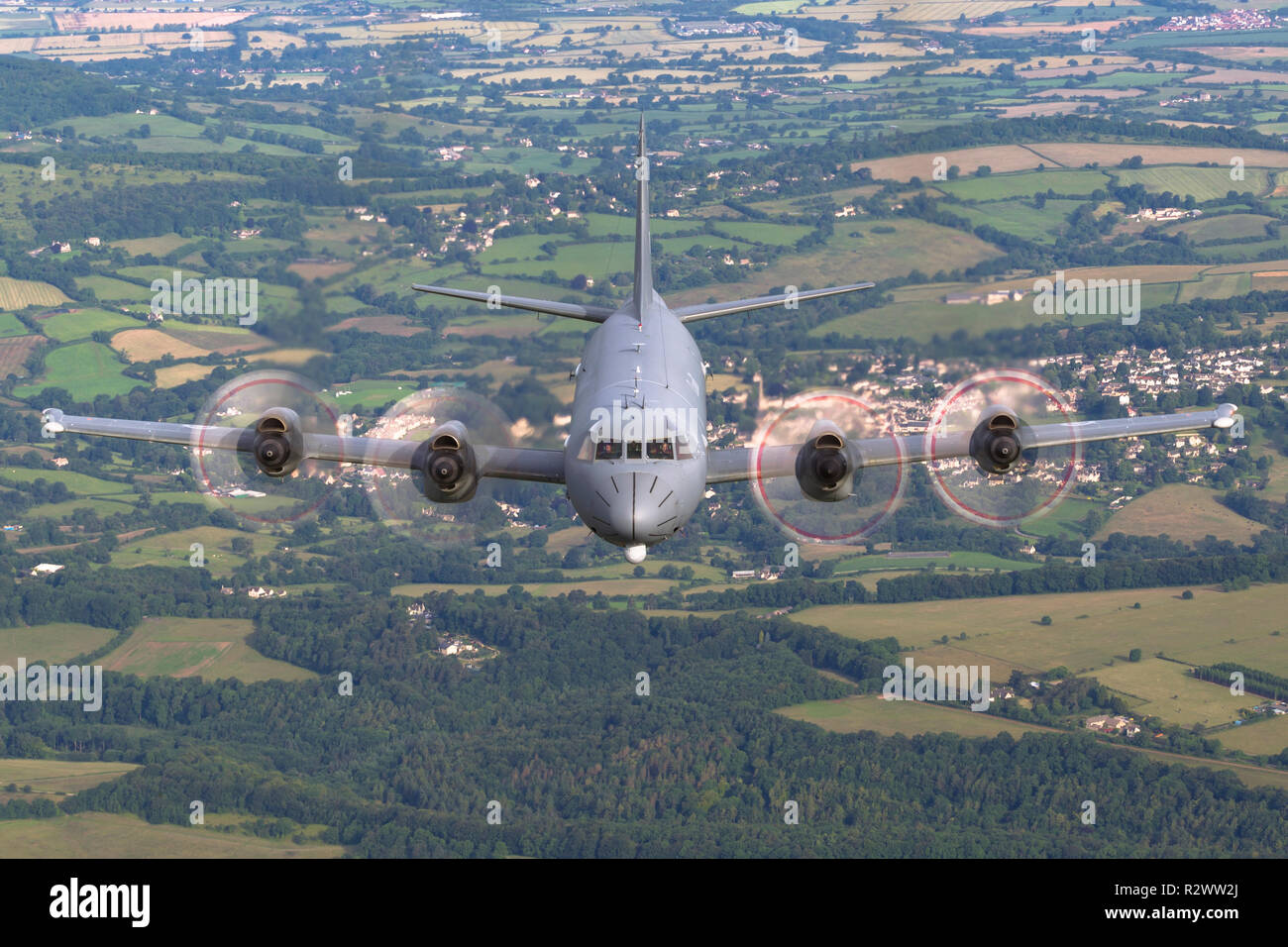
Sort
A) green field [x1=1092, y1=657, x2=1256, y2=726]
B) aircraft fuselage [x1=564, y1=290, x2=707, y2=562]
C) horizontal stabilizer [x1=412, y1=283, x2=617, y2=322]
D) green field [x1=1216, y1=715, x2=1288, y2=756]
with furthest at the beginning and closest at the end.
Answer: green field [x1=1092, y1=657, x2=1256, y2=726], green field [x1=1216, y1=715, x2=1288, y2=756], horizontal stabilizer [x1=412, y1=283, x2=617, y2=322], aircraft fuselage [x1=564, y1=290, x2=707, y2=562]

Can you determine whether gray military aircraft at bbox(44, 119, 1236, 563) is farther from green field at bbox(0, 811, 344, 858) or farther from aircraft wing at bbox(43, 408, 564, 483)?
green field at bbox(0, 811, 344, 858)

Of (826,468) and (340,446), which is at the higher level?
(340,446)

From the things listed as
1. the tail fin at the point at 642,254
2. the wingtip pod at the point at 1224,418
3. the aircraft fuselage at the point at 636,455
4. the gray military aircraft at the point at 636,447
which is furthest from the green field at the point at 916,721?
the aircraft fuselage at the point at 636,455

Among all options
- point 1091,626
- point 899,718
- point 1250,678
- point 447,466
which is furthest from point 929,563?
point 447,466

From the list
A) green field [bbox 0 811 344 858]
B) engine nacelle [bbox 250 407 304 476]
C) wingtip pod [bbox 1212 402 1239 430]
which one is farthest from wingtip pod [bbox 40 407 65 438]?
green field [bbox 0 811 344 858]

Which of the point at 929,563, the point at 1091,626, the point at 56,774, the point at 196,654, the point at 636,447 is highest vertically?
the point at 636,447

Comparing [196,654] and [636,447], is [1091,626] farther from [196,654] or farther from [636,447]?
[636,447]
